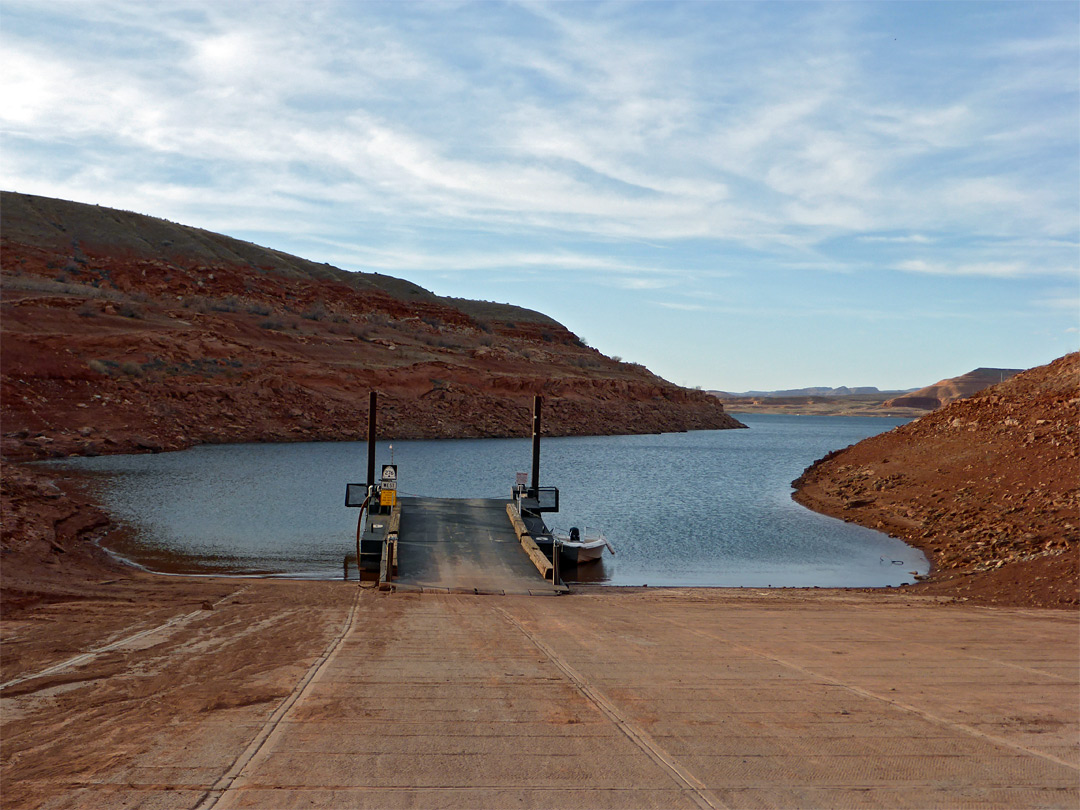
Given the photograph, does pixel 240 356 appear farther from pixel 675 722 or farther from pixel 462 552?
pixel 675 722

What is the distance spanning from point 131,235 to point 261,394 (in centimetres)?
5801

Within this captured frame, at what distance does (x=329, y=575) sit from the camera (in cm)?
1995

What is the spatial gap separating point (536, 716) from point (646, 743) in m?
1.03

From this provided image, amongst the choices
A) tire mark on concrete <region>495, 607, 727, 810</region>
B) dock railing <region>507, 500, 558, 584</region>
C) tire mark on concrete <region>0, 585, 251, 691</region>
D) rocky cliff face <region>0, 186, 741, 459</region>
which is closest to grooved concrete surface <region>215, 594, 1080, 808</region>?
tire mark on concrete <region>495, 607, 727, 810</region>

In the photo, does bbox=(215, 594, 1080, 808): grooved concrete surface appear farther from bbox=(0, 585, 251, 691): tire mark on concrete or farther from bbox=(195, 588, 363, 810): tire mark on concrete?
bbox=(0, 585, 251, 691): tire mark on concrete

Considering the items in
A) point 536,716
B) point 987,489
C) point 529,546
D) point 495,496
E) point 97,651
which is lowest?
point 495,496

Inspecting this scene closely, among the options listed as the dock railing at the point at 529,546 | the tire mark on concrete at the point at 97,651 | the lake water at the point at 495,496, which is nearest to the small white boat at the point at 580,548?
the lake water at the point at 495,496

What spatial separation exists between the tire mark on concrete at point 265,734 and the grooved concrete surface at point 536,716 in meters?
0.02

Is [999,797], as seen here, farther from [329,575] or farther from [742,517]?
[742,517]

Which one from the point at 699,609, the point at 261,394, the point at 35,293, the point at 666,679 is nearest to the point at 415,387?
the point at 261,394

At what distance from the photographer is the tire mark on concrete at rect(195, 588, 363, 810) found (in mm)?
5055

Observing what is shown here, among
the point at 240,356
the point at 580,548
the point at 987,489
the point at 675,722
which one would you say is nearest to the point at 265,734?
the point at 675,722

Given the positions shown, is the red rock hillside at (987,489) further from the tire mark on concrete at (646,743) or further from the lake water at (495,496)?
the tire mark on concrete at (646,743)

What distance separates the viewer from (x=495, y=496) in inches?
1459
